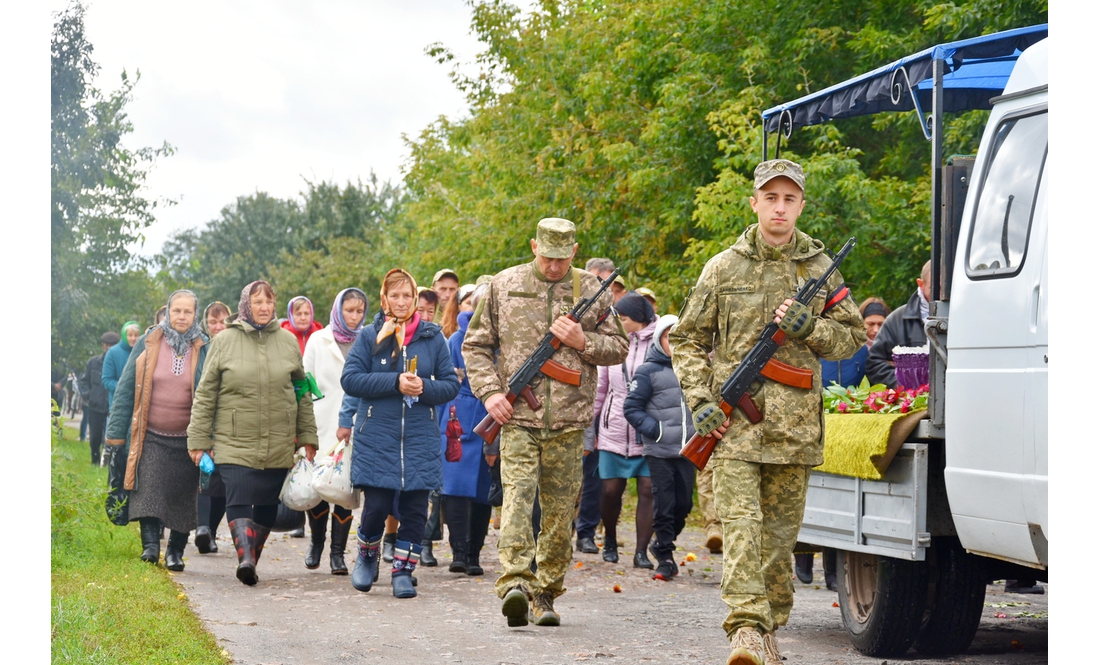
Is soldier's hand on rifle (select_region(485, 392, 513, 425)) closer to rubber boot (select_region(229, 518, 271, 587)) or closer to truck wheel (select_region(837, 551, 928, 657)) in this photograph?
truck wheel (select_region(837, 551, 928, 657))

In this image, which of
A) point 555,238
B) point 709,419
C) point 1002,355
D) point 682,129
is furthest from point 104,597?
point 682,129

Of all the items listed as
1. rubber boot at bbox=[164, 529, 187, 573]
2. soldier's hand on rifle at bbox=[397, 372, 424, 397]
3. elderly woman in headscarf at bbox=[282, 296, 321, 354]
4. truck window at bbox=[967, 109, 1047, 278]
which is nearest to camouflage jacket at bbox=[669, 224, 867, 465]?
truck window at bbox=[967, 109, 1047, 278]

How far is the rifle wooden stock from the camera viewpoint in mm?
7570

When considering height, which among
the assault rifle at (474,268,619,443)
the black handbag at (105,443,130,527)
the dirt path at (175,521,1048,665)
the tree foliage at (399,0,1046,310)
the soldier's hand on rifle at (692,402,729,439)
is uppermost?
the tree foliage at (399,0,1046,310)

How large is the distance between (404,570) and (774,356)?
375 cm

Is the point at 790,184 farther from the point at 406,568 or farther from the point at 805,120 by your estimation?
the point at 406,568

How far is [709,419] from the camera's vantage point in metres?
6.05

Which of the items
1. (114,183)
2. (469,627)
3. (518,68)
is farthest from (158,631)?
(114,183)

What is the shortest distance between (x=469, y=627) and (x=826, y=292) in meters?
2.89

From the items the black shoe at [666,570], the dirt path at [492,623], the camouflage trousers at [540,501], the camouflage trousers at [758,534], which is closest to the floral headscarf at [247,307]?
the dirt path at [492,623]

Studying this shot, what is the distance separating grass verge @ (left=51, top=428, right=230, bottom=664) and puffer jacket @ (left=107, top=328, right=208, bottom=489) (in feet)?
1.82

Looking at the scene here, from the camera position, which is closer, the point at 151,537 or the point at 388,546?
the point at 151,537

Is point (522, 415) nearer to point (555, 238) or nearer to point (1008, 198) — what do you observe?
point (555, 238)

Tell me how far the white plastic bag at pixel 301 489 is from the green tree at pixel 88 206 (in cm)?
2114
